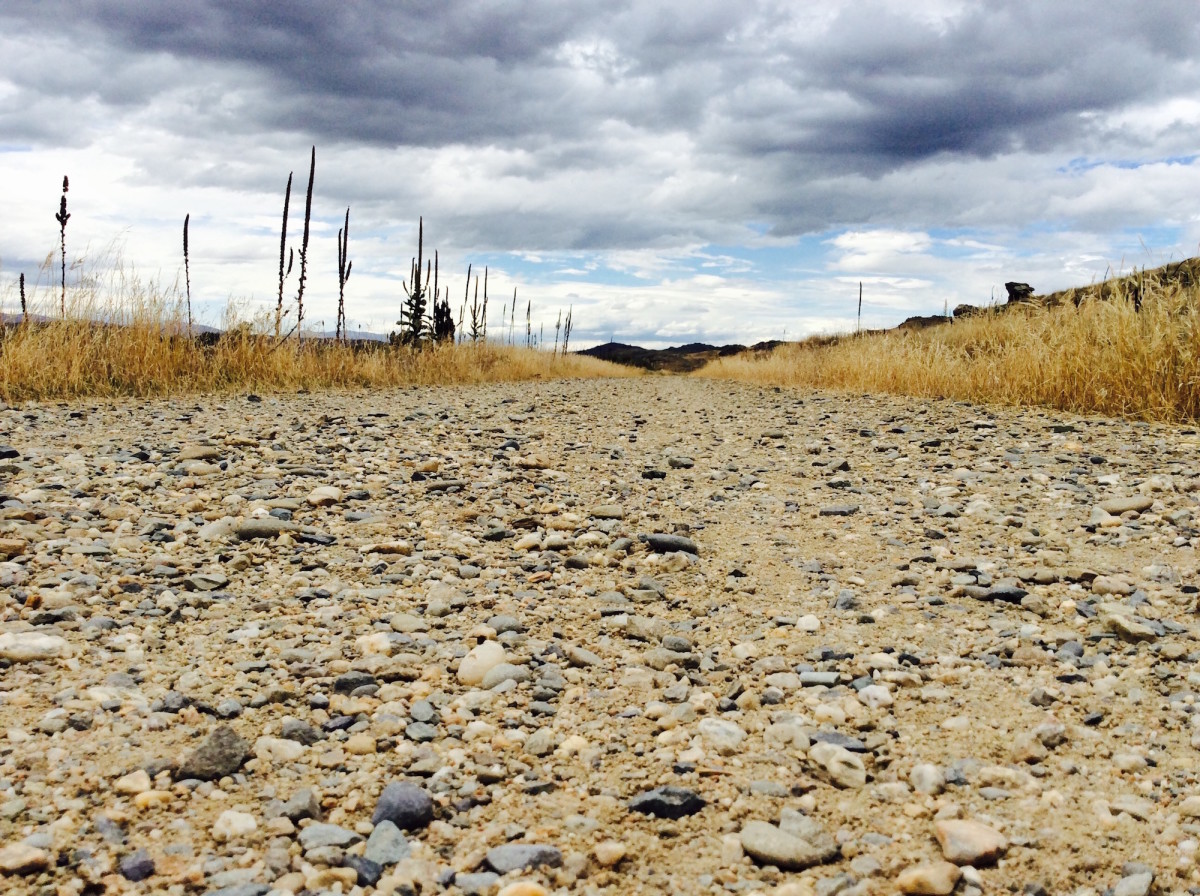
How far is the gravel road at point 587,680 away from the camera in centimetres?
162

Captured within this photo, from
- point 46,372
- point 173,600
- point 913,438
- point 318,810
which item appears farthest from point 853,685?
point 46,372

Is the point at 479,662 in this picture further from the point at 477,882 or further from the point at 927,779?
the point at 927,779

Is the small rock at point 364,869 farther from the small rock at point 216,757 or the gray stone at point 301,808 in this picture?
the small rock at point 216,757

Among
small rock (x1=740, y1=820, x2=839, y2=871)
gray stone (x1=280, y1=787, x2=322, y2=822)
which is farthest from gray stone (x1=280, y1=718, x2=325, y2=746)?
small rock (x1=740, y1=820, x2=839, y2=871)

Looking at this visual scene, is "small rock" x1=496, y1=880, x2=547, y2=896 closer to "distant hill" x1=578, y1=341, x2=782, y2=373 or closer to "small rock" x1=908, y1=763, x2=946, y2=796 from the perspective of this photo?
"small rock" x1=908, y1=763, x2=946, y2=796

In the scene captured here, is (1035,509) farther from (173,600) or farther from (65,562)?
(65,562)

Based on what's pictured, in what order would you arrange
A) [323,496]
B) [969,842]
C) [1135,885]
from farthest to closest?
1. [323,496]
2. [969,842]
3. [1135,885]

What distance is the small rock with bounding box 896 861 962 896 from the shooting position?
1487mm

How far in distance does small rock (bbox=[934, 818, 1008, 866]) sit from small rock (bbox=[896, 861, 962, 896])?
0.05 metres

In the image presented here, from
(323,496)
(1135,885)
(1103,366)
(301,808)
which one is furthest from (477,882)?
(1103,366)

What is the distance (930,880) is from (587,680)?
117cm

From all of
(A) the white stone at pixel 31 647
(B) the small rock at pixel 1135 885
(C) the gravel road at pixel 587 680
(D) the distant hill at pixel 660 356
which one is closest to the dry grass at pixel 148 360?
(C) the gravel road at pixel 587 680

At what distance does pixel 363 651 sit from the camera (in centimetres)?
258

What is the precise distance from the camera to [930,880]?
1492 mm
